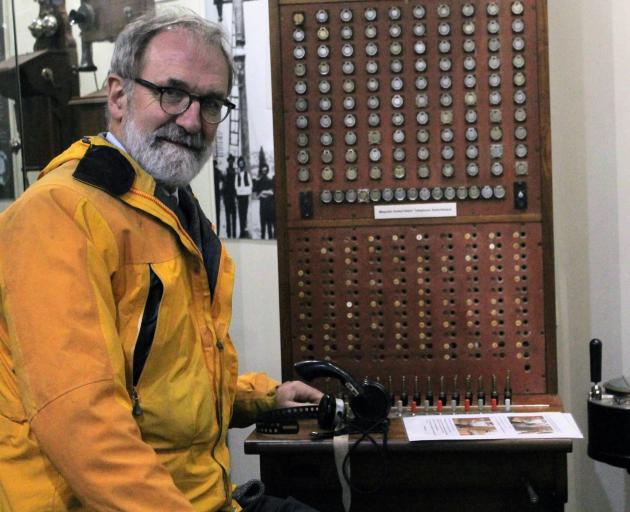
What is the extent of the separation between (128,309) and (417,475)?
1007 mm

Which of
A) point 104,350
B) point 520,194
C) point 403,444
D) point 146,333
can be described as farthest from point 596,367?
point 104,350

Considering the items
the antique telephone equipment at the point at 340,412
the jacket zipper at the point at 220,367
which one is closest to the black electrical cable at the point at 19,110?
the jacket zipper at the point at 220,367

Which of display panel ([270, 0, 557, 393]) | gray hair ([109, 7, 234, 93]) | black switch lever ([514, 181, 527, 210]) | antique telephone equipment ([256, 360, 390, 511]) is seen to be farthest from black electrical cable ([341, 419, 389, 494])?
gray hair ([109, 7, 234, 93])

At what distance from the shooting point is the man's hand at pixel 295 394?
7.59 feet

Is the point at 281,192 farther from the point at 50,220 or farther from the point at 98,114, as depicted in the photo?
the point at 50,220

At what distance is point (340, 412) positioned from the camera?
7.54 ft

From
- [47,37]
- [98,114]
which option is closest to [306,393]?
[98,114]

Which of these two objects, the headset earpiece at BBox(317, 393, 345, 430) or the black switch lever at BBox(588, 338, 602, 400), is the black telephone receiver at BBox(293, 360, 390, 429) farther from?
the black switch lever at BBox(588, 338, 602, 400)

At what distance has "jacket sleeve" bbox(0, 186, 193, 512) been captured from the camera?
147 centimetres

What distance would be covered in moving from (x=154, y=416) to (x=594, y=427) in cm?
140

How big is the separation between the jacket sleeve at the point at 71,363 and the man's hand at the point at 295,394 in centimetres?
78

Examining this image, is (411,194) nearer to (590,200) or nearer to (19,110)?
(590,200)

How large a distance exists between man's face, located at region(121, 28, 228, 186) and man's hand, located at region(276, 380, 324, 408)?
2.38 feet

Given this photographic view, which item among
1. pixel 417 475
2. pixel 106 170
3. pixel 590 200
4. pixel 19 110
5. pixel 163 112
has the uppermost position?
pixel 19 110
